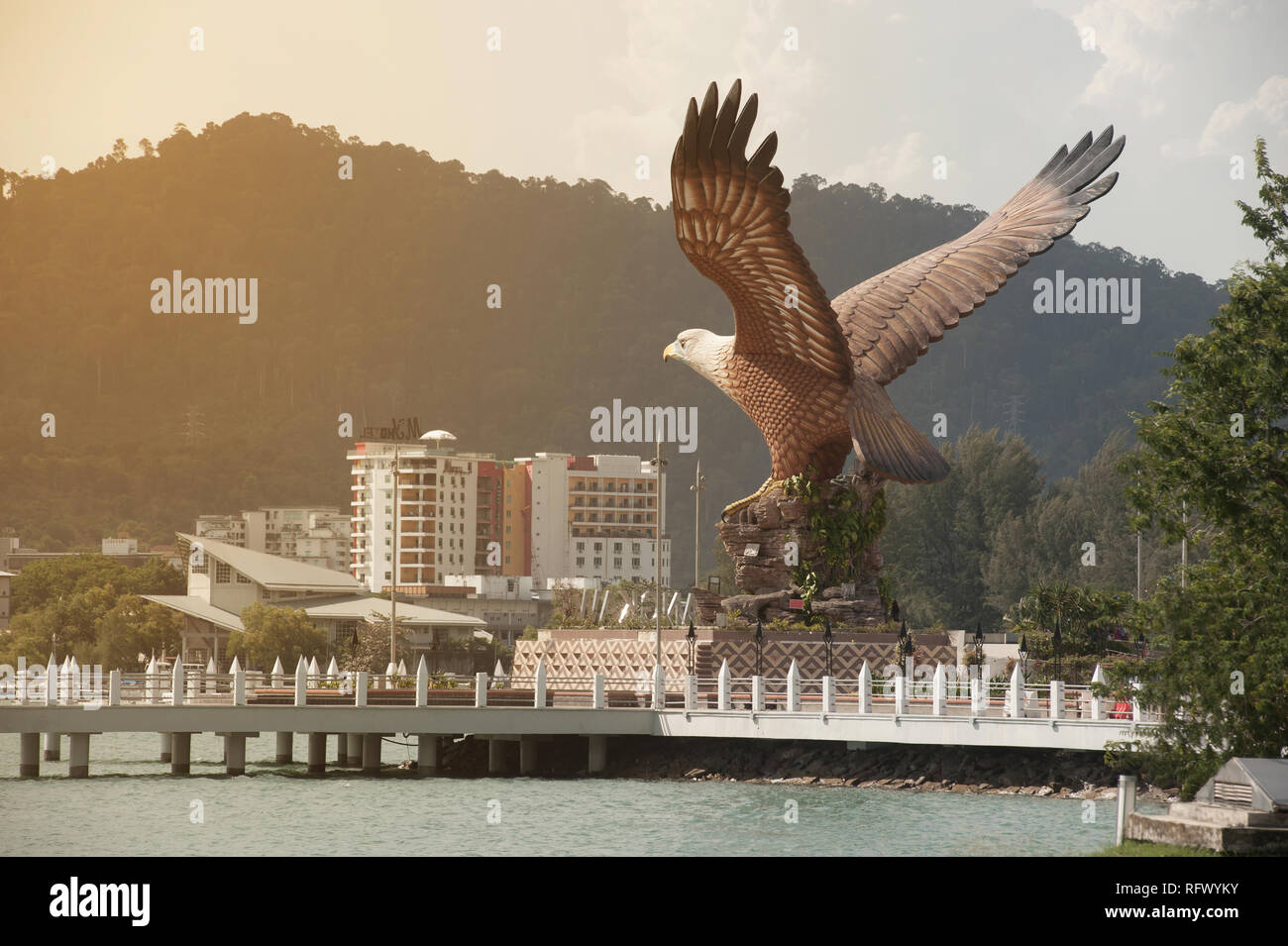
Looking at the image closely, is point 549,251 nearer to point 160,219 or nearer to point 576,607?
point 160,219

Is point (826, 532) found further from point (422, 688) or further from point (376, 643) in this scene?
point (376, 643)

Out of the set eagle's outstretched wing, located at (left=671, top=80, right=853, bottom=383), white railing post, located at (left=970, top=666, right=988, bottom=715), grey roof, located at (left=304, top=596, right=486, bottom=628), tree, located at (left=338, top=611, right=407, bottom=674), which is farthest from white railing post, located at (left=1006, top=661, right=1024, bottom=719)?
grey roof, located at (left=304, top=596, right=486, bottom=628)

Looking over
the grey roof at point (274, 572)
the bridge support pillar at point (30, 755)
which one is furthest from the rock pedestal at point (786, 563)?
the grey roof at point (274, 572)

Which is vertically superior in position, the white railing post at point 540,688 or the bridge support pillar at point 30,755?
the white railing post at point 540,688

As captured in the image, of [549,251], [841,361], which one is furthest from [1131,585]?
[549,251]

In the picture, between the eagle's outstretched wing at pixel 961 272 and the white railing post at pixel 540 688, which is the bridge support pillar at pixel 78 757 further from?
the eagle's outstretched wing at pixel 961 272

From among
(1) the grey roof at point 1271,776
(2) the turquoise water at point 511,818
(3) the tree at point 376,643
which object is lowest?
(2) the turquoise water at point 511,818

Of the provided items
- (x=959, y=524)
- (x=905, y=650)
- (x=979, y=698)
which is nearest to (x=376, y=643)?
(x=959, y=524)
